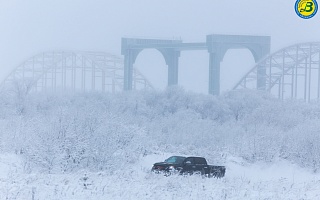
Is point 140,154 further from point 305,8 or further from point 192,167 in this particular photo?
point 305,8

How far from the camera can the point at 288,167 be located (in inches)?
1554

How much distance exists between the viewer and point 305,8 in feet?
69.6

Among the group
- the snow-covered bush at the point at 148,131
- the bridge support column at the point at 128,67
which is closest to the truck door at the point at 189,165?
the snow-covered bush at the point at 148,131

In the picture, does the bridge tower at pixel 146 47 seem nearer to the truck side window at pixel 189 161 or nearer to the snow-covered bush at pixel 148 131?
the snow-covered bush at pixel 148 131

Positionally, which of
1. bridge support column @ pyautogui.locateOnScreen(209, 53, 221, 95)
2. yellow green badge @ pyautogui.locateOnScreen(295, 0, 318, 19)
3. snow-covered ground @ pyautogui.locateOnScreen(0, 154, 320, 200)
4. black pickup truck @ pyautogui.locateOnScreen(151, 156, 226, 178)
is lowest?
black pickup truck @ pyautogui.locateOnScreen(151, 156, 226, 178)

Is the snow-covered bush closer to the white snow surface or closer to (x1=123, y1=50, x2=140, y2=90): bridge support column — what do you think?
the white snow surface

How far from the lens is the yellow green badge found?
20.9m

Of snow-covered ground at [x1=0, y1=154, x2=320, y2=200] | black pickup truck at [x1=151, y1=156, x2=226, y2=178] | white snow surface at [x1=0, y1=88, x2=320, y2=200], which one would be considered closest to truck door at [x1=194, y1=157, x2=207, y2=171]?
black pickup truck at [x1=151, y1=156, x2=226, y2=178]

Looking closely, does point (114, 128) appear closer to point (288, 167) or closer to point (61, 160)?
point (61, 160)

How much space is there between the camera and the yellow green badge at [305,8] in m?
20.9

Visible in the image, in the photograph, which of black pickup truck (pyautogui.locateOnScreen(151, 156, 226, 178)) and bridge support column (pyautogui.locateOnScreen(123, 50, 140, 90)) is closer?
black pickup truck (pyautogui.locateOnScreen(151, 156, 226, 178))

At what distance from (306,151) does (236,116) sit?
33155 mm

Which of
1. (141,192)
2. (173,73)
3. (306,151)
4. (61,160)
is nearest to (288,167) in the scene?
(306,151)

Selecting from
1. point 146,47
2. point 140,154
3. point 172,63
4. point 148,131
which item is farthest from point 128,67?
point 140,154
